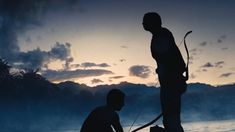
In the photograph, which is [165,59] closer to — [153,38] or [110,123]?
[153,38]

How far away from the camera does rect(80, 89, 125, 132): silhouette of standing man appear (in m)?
10.7

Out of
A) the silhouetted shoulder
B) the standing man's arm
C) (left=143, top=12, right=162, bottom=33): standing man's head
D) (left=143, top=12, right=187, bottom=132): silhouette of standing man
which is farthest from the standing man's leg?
the standing man's arm

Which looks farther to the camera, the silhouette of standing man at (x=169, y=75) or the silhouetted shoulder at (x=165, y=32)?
the silhouetted shoulder at (x=165, y=32)

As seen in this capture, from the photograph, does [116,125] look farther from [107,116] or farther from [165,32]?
[165,32]

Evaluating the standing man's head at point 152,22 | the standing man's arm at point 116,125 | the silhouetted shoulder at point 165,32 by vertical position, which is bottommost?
the standing man's arm at point 116,125

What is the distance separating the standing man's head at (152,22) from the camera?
10.0 metres

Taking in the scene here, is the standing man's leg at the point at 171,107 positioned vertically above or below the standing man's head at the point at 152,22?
below

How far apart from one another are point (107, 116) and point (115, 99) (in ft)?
1.47

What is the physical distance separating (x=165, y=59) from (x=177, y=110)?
1.08 meters

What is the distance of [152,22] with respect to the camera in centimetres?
1008

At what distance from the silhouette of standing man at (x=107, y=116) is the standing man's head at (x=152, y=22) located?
160 centimetres

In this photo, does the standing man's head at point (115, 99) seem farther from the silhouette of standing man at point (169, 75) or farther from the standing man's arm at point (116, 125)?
the silhouette of standing man at point (169, 75)

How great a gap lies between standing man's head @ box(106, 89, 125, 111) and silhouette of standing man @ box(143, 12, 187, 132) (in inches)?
42.2

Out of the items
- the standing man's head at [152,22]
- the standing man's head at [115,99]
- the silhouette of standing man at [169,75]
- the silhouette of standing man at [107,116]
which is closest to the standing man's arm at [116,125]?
the silhouette of standing man at [107,116]
